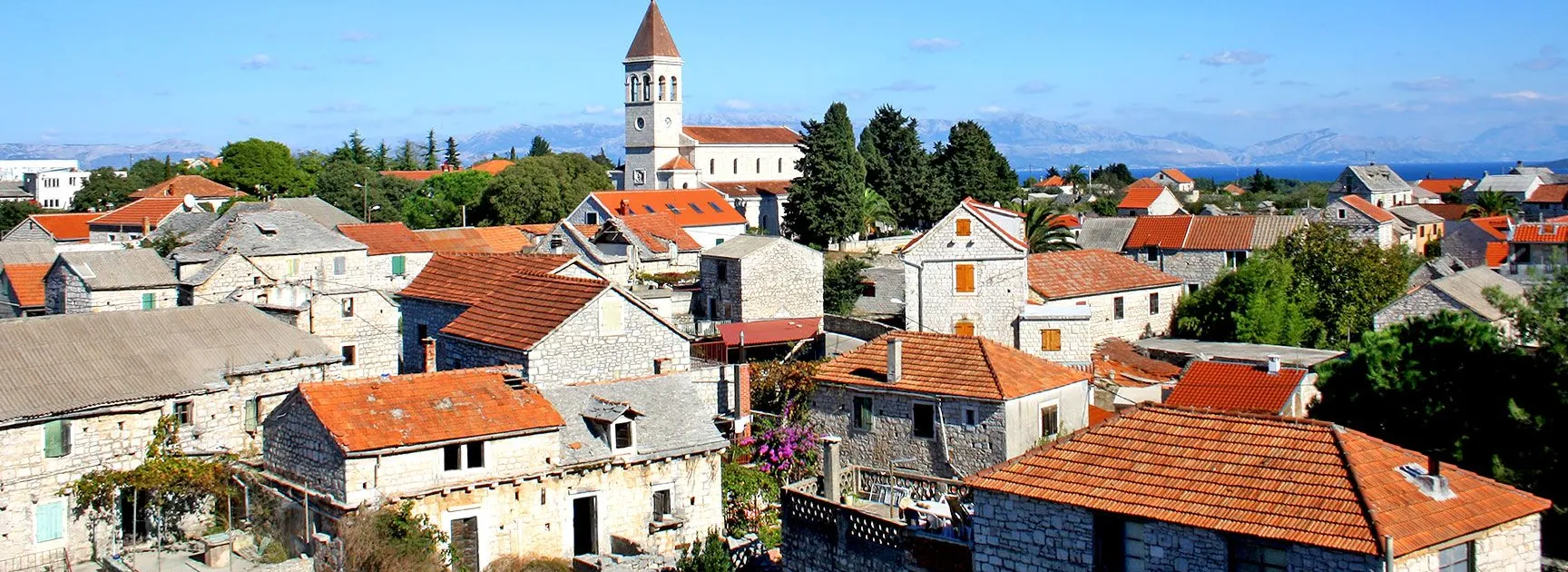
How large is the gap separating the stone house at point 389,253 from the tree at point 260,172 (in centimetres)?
4011

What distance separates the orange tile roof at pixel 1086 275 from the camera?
45500 mm

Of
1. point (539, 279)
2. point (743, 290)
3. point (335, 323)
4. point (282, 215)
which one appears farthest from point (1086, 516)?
point (282, 215)

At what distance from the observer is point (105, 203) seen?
9488cm

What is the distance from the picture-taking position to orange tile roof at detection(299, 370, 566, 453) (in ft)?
78.6

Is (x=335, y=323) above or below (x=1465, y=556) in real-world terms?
above

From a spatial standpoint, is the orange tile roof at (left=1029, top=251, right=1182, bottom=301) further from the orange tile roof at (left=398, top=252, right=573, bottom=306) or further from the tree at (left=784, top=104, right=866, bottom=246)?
the tree at (left=784, top=104, right=866, bottom=246)

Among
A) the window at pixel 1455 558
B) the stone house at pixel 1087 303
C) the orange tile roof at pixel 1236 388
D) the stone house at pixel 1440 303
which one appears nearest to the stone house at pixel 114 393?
the stone house at pixel 1087 303

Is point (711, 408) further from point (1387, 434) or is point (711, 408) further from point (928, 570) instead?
point (1387, 434)

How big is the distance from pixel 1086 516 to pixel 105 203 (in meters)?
91.5

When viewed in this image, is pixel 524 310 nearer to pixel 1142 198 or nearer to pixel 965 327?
pixel 965 327

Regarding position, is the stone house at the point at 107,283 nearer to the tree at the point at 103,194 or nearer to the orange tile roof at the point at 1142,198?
the tree at the point at 103,194

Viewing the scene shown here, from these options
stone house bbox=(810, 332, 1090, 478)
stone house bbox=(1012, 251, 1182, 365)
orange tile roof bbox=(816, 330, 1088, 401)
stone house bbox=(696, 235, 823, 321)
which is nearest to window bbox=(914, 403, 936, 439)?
stone house bbox=(810, 332, 1090, 478)

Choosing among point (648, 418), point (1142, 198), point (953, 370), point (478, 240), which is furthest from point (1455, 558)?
point (1142, 198)

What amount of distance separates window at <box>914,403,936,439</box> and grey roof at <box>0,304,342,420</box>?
13.6 metres
